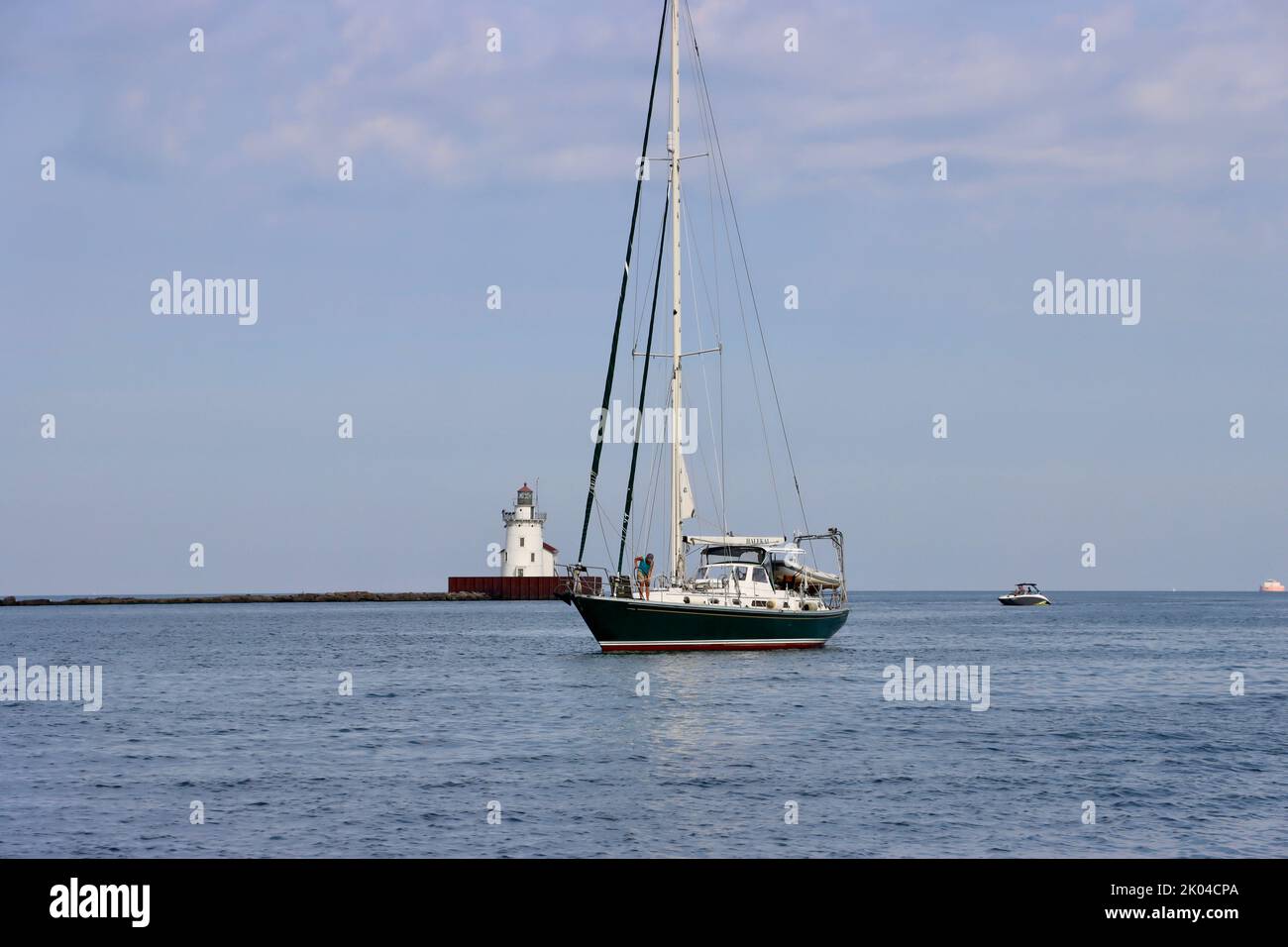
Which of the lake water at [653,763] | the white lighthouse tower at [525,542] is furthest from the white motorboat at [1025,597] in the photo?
the lake water at [653,763]

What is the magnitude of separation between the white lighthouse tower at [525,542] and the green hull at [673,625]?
100 metres

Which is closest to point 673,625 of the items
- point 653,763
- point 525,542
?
point 653,763

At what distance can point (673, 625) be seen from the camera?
160ft

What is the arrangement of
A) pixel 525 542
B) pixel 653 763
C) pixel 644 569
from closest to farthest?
1. pixel 653 763
2. pixel 644 569
3. pixel 525 542

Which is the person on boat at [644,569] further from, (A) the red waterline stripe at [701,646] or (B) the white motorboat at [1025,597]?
(B) the white motorboat at [1025,597]

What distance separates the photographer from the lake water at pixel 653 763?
65.1 feet

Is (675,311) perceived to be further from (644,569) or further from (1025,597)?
(1025,597)

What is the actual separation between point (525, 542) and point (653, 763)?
13056cm
